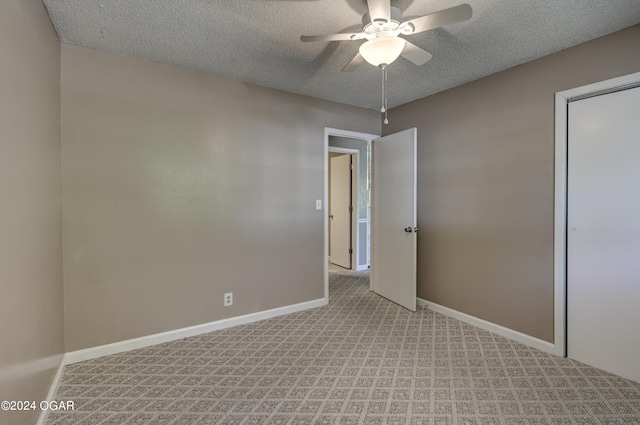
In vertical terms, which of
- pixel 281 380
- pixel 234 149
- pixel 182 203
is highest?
pixel 234 149

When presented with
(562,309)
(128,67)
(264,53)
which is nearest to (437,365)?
(562,309)

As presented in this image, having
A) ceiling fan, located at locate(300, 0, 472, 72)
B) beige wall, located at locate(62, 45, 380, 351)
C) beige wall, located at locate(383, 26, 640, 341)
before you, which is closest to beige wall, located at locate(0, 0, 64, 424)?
beige wall, located at locate(62, 45, 380, 351)

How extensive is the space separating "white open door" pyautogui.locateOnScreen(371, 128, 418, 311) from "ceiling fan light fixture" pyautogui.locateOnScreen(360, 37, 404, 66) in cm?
168

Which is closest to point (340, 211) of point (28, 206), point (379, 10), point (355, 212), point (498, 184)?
point (355, 212)

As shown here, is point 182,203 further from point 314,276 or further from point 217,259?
point 314,276

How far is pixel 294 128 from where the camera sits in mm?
3338

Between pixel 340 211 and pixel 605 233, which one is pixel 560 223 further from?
pixel 340 211

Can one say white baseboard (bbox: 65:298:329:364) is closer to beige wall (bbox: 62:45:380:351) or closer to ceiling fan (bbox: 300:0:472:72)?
beige wall (bbox: 62:45:380:351)

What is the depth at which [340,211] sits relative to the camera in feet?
19.2

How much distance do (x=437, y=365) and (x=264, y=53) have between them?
108 inches

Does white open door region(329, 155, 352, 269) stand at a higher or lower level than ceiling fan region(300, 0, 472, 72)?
lower

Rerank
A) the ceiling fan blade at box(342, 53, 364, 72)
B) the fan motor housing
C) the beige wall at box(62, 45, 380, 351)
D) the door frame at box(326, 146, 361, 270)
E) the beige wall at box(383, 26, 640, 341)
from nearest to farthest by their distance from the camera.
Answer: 1. the fan motor housing
2. the ceiling fan blade at box(342, 53, 364, 72)
3. the beige wall at box(62, 45, 380, 351)
4. the beige wall at box(383, 26, 640, 341)
5. the door frame at box(326, 146, 361, 270)

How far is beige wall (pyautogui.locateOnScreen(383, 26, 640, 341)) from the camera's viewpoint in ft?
7.96

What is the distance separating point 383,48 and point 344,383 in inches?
83.0
